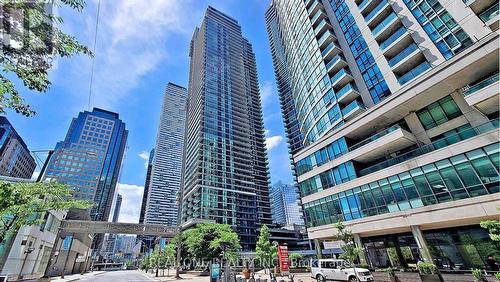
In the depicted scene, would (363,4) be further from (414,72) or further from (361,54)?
(414,72)

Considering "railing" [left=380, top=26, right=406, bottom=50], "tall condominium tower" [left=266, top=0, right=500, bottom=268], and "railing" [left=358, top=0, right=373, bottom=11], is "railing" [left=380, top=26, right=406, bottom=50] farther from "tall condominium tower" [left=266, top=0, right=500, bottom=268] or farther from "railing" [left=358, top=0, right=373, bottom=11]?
"railing" [left=358, top=0, right=373, bottom=11]

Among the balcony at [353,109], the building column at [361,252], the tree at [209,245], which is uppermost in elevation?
the balcony at [353,109]

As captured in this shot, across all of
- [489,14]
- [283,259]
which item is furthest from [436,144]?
[283,259]

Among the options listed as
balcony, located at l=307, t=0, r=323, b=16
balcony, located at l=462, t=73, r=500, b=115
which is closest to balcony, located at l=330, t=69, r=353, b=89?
balcony, located at l=307, t=0, r=323, b=16

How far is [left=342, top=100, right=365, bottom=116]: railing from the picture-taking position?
31591mm

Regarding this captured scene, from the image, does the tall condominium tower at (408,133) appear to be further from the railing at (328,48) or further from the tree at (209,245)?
the tree at (209,245)

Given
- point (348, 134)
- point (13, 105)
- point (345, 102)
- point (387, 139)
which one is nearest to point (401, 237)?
point (387, 139)

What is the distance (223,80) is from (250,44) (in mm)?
50913

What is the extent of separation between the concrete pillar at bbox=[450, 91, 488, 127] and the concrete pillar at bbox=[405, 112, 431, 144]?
138 inches

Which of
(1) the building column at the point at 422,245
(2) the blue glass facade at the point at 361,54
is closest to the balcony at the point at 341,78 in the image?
(2) the blue glass facade at the point at 361,54

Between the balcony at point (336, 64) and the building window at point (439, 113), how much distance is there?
15.4 meters

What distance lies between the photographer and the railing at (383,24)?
30.2 meters

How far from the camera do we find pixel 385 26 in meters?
30.5

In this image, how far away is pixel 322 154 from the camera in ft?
102
